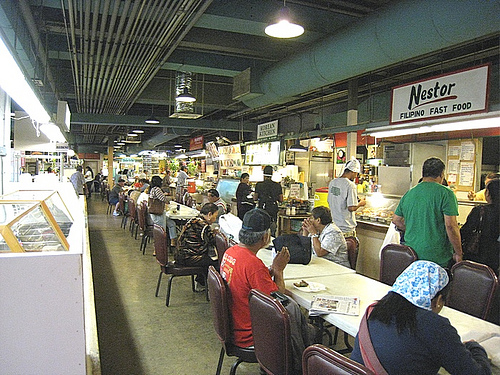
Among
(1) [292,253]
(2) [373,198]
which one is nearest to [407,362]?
(1) [292,253]

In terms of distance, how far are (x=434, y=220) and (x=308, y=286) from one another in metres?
1.54

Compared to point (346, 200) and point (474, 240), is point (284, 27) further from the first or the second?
point (474, 240)

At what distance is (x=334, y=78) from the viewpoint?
516cm

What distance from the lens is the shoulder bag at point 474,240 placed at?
159 inches

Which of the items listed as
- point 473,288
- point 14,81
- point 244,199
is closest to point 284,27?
point 14,81

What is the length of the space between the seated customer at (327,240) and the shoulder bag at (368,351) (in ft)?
6.80

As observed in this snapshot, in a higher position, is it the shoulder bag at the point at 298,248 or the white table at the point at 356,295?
the shoulder bag at the point at 298,248

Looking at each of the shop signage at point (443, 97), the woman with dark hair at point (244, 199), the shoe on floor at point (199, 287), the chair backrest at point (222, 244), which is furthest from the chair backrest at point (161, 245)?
the woman with dark hair at point (244, 199)

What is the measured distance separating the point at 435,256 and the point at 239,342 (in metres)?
2.09

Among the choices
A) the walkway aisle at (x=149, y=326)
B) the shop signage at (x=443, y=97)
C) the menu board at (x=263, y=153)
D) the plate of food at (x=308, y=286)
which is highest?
the shop signage at (x=443, y=97)

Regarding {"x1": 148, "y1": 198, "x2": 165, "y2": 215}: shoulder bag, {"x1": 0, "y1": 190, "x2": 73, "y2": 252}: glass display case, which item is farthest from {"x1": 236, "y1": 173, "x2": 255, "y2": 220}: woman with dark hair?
{"x1": 0, "y1": 190, "x2": 73, "y2": 252}: glass display case

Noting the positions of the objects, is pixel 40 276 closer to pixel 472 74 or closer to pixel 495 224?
pixel 495 224

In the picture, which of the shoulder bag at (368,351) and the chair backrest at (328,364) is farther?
the shoulder bag at (368,351)

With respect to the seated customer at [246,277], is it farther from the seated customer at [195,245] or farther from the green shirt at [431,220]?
the seated customer at [195,245]
